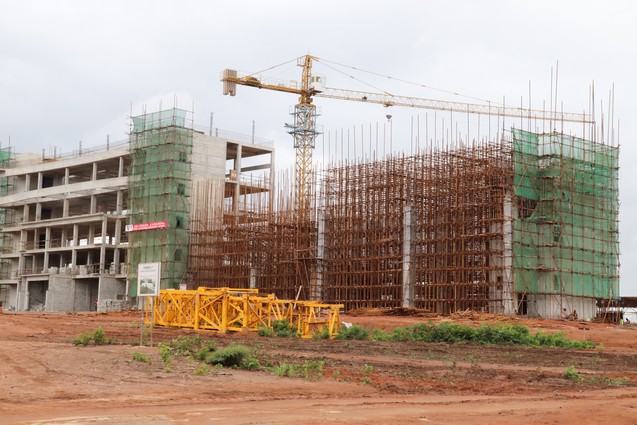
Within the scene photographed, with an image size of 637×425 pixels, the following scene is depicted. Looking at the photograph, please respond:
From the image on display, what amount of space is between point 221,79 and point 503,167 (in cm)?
3969

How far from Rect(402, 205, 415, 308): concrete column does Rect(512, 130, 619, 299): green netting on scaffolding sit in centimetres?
641

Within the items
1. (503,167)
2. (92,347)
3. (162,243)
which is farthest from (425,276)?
(92,347)

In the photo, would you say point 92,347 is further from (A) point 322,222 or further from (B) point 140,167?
(B) point 140,167

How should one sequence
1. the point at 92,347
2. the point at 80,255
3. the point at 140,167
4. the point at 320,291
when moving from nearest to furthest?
1. the point at 92,347
2. the point at 320,291
3. the point at 140,167
4. the point at 80,255

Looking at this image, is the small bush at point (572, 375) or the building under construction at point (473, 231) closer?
the small bush at point (572, 375)

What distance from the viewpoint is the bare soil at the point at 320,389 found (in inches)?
500

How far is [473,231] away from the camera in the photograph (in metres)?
48.3

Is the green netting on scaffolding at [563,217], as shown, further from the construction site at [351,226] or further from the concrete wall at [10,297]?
the concrete wall at [10,297]

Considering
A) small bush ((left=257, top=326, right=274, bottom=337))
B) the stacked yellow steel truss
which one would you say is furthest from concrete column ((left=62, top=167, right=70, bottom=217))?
small bush ((left=257, top=326, right=274, bottom=337))

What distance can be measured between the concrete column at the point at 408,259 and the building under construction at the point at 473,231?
0.21 feet

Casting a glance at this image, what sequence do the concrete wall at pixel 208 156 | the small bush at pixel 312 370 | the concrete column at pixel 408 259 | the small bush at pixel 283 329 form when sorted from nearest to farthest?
the small bush at pixel 312 370, the small bush at pixel 283 329, the concrete column at pixel 408 259, the concrete wall at pixel 208 156

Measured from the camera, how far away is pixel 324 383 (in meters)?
17.5

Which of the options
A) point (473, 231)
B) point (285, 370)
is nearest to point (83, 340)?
point (285, 370)

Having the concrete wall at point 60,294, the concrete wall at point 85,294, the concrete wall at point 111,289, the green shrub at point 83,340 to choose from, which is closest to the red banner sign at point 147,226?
the concrete wall at point 111,289
